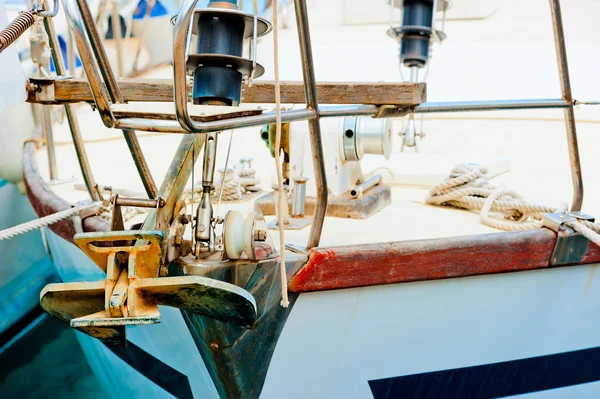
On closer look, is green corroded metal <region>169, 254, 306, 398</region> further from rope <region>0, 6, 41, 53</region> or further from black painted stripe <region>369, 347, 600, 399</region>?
rope <region>0, 6, 41, 53</region>

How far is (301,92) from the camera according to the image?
1389 millimetres

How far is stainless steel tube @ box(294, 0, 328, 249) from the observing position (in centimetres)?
125

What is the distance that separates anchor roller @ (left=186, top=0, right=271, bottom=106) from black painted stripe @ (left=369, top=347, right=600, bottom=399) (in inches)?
32.7

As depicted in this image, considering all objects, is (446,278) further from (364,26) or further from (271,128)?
(364,26)

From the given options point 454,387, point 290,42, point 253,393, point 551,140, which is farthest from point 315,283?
point 290,42

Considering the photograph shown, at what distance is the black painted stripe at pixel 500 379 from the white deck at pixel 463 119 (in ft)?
1.20

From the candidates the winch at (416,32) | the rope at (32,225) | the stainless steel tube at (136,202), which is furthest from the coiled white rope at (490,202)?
the rope at (32,225)

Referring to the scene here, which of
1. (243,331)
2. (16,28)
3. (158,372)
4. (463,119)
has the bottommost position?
(158,372)

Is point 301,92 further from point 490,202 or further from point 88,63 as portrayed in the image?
point 490,202

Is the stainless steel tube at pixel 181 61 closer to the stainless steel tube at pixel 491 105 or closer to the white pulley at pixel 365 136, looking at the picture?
the stainless steel tube at pixel 491 105

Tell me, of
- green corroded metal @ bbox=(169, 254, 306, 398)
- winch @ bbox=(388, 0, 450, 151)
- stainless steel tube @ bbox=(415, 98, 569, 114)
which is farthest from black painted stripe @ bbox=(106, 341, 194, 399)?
winch @ bbox=(388, 0, 450, 151)

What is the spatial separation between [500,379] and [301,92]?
0.94 meters

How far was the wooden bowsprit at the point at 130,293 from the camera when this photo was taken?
3.48ft

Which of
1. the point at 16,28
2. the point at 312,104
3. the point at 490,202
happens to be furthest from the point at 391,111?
the point at 16,28
